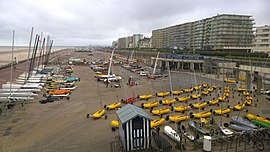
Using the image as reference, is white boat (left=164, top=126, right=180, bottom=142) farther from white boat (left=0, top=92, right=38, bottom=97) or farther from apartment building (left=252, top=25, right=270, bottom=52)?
apartment building (left=252, top=25, right=270, bottom=52)

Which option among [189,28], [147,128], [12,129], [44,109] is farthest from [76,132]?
[189,28]

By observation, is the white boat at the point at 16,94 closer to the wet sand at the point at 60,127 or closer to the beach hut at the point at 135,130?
the wet sand at the point at 60,127

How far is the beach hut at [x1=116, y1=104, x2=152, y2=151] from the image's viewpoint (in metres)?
10.6

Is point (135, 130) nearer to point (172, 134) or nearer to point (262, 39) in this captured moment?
point (172, 134)

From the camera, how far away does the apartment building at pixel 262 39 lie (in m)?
64.9

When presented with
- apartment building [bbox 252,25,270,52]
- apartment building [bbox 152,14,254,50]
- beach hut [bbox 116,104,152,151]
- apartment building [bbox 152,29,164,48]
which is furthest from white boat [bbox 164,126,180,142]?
apartment building [bbox 152,29,164,48]

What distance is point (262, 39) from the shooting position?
67375 millimetres

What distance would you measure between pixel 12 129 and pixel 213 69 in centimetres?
4645

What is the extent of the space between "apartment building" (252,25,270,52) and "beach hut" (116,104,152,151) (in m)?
67.8

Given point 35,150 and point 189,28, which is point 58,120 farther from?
point 189,28

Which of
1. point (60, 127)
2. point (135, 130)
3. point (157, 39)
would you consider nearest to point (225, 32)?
point (157, 39)

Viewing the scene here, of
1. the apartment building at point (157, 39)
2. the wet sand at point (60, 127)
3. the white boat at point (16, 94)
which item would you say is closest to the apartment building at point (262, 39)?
the wet sand at point (60, 127)

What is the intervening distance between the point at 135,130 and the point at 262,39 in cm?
7365

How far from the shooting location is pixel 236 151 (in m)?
11.1
